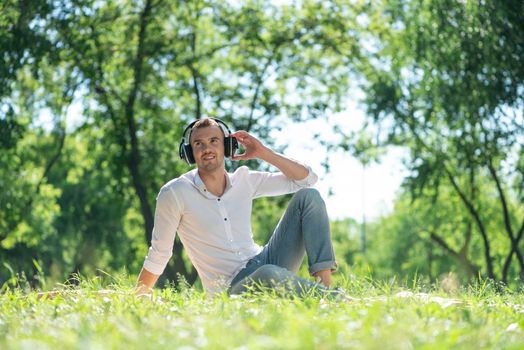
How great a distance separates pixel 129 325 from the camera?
154 inches

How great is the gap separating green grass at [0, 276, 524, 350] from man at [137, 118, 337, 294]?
0.53 m

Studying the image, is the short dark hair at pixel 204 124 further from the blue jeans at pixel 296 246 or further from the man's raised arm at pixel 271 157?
the blue jeans at pixel 296 246

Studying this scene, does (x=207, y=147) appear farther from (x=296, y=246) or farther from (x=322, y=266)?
(x=322, y=266)

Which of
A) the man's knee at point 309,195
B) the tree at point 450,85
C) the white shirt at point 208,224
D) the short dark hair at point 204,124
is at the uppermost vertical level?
the tree at point 450,85

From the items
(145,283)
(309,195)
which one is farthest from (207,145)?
(145,283)

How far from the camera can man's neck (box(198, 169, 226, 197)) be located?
6.60m

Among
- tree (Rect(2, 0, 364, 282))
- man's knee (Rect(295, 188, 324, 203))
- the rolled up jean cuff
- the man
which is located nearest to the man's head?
the man

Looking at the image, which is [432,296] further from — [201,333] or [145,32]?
[145,32]

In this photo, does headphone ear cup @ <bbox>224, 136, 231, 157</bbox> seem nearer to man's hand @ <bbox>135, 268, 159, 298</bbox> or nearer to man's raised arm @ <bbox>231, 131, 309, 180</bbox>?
man's raised arm @ <bbox>231, 131, 309, 180</bbox>

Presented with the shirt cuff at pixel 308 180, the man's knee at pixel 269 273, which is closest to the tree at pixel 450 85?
the shirt cuff at pixel 308 180

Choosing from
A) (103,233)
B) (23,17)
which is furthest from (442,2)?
(103,233)

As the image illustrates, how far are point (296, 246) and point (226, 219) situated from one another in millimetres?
570

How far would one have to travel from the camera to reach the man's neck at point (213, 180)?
21.6 feet

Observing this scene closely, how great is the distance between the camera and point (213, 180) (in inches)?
261
